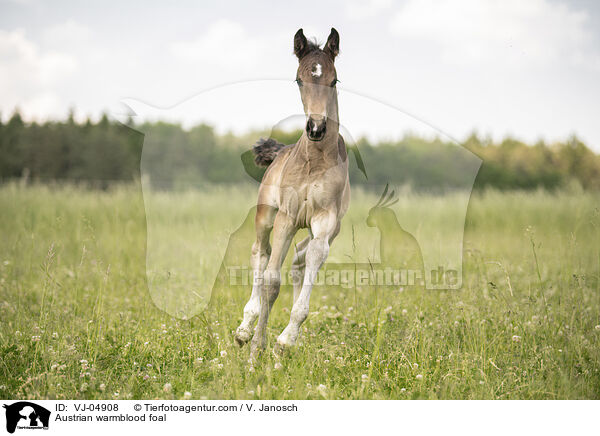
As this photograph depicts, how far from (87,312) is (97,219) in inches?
286

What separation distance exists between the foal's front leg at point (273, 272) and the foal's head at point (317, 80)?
909mm

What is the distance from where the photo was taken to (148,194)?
5.25 m

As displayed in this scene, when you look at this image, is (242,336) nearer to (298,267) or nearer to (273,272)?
(273,272)

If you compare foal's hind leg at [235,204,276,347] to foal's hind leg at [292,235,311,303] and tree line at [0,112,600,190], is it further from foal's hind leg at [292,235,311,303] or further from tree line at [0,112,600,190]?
tree line at [0,112,600,190]

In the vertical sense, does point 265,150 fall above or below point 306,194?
above

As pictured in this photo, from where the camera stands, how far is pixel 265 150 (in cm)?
478

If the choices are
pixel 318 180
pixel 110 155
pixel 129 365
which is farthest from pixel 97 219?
pixel 110 155

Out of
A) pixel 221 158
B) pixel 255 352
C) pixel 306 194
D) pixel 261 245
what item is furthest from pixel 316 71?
pixel 221 158

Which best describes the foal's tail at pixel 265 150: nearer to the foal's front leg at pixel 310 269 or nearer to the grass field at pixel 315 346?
the foal's front leg at pixel 310 269

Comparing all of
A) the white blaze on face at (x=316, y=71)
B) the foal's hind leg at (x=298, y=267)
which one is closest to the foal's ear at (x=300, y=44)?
the white blaze on face at (x=316, y=71)

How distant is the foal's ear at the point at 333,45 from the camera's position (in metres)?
3.72
